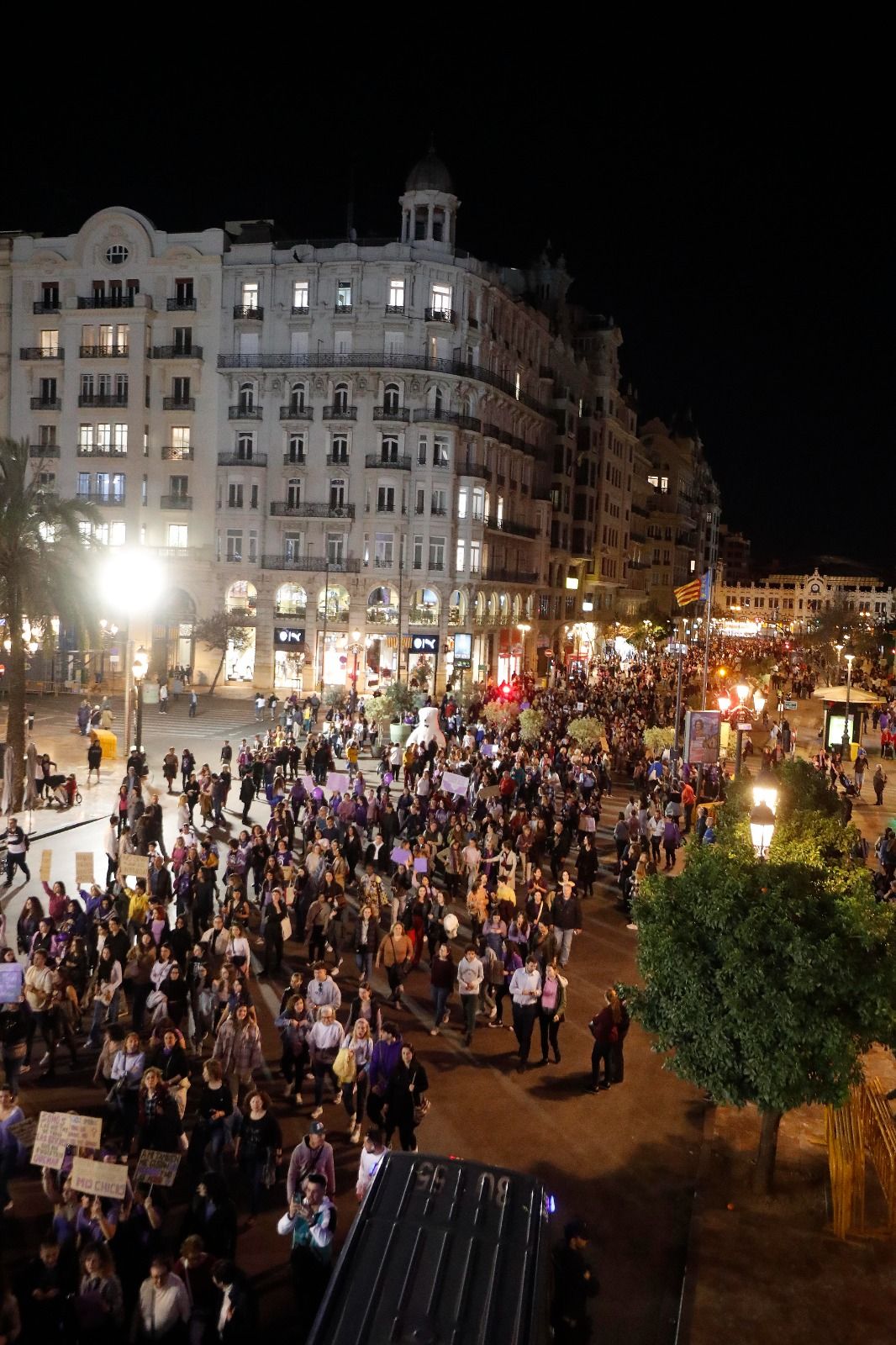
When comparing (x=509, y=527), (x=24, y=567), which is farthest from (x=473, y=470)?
(x=24, y=567)

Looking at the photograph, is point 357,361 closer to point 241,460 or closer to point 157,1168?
A: point 241,460

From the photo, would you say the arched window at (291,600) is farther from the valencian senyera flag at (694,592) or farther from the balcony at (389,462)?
the valencian senyera flag at (694,592)

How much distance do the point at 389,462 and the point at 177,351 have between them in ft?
42.5

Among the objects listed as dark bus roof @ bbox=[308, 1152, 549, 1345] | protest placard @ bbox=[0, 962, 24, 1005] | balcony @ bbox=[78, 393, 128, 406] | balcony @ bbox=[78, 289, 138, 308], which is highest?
balcony @ bbox=[78, 289, 138, 308]

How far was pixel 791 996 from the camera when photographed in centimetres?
855

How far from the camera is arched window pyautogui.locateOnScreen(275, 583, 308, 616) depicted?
5378 cm

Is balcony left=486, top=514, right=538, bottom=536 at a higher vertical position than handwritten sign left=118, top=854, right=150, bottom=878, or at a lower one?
higher

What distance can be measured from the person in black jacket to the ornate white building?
144 feet

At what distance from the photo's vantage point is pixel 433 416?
52500 mm

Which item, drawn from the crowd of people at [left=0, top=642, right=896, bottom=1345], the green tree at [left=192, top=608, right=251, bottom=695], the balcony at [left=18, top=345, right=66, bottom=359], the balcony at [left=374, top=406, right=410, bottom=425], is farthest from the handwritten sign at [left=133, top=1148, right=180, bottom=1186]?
the balcony at [left=18, top=345, right=66, bottom=359]

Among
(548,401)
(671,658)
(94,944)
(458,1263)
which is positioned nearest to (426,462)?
(548,401)

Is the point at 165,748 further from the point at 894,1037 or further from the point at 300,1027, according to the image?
the point at 894,1037

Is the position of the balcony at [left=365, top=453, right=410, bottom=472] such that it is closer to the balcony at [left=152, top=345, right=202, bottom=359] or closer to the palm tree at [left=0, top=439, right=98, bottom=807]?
the balcony at [left=152, top=345, right=202, bottom=359]

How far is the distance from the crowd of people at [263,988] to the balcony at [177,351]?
110 feet
